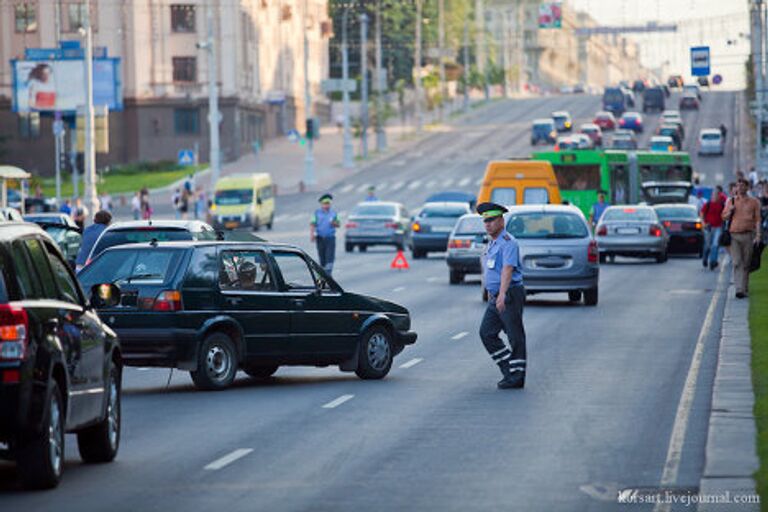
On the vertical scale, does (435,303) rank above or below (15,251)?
below

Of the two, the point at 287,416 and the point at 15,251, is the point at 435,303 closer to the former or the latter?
the point at 287,416

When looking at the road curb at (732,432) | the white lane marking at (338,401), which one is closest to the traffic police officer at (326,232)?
the road curb at (732,432)

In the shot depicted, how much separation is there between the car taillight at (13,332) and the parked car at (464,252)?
2947cm

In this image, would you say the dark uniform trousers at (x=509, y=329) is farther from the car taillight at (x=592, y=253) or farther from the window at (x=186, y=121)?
the window at (x=186, y=121)

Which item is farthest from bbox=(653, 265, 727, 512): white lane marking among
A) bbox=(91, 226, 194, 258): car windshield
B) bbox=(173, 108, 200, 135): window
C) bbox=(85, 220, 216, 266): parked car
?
bbox=(173, 108, 200, 135): window

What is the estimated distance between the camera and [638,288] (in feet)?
132

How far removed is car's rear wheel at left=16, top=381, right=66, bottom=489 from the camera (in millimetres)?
11883

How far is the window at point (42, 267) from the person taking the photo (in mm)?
12359

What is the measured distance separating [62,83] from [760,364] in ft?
269

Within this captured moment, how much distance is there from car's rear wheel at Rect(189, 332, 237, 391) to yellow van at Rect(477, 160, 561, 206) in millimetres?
30463

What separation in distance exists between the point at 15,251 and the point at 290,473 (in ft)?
8.34

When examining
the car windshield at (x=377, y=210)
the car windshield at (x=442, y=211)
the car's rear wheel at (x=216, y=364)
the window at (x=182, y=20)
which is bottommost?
the car windshield at (x=377, y=210)

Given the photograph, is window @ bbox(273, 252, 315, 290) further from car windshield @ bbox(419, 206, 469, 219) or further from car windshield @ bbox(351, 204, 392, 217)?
car windshield @ bbox(351, 204, 392, 217)

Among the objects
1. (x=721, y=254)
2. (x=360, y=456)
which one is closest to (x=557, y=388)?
(x=360, y=456)
